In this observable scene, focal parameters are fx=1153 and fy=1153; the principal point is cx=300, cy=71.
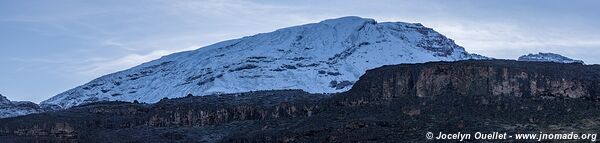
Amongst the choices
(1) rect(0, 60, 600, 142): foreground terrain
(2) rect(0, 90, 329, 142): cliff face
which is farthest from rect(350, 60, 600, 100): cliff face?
(2) rect(0, 90, 329, 142): cliff face

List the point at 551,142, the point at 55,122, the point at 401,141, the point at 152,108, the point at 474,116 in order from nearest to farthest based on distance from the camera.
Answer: the point at 551,142 < the point at 401,141 < the point at 474,116 < the point at 55,122 < the point at 152,108

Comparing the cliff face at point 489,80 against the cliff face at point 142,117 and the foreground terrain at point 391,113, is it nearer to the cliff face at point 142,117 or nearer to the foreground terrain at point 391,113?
the foreground terrain at point 391,113

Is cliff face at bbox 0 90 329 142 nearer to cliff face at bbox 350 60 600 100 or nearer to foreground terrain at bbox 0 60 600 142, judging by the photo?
foreground terrain at bbox 0 60 600 142

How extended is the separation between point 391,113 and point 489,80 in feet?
42.7

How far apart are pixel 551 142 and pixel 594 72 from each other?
32806 mm

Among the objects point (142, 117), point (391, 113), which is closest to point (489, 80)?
point (391, 113)

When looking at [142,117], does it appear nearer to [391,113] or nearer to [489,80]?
[391,113]

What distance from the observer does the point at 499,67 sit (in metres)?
138

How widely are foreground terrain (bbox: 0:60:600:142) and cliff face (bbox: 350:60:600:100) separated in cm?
12

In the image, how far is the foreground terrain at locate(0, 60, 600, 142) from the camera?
123 metres

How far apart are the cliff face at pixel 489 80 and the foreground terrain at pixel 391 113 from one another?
0.12 meters

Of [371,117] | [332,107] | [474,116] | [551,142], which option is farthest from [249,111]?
[551,142]

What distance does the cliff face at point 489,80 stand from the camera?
13175cm

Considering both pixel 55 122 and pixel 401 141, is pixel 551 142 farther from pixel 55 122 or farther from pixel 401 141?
pixel 55 122
